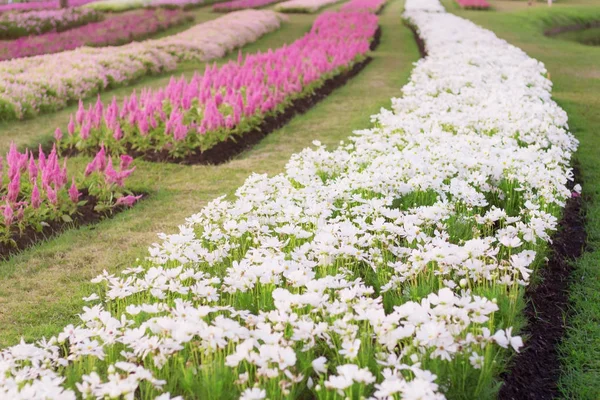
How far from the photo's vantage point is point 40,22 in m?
25.5

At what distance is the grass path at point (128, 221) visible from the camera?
5.07 metres

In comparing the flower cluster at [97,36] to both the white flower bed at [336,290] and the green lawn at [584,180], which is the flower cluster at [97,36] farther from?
the white flower bed at [336,290]

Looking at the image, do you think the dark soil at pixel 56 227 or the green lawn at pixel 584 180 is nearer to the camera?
the green lawn at pixel 584 180

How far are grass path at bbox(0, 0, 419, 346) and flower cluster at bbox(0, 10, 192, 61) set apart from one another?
18.8ft

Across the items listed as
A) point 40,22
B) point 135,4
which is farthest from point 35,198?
point 135,4

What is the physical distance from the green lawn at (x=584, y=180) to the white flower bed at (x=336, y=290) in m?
0.55

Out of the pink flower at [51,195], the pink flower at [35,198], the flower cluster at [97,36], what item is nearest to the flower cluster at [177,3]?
the flower cluster at [97,36]

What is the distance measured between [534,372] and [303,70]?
1074cm

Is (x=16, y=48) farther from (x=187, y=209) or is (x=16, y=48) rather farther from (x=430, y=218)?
(x=430, y=218)

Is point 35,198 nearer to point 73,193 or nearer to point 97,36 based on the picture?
point 73,193

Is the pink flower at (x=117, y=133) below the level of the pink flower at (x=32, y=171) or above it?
below

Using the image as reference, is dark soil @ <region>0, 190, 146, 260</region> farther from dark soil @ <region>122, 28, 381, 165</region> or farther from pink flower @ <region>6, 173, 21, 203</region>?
dark soil @ <region>122, 28, 381, 165</region>

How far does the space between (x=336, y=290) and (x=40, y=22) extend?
2494 cm

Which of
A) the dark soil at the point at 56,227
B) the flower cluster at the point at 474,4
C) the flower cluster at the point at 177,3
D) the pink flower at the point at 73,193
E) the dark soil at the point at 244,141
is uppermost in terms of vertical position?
the pink flower at the point at 73,193
